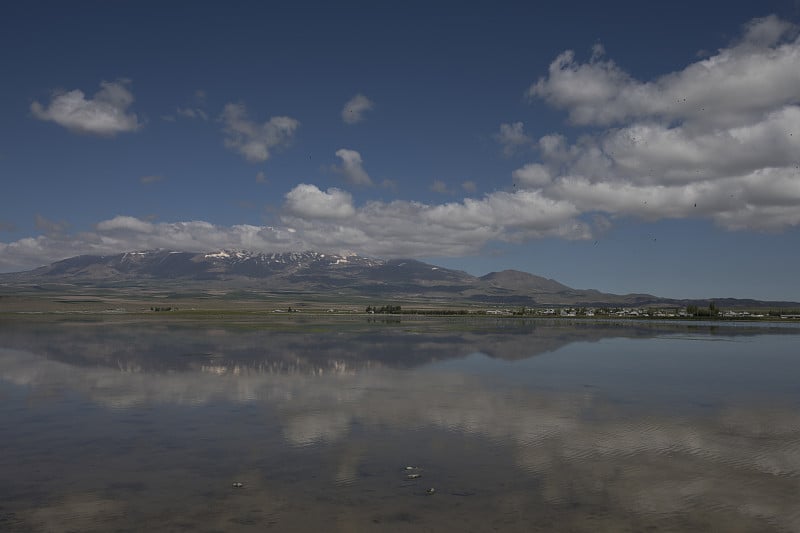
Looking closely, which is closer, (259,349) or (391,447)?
(391,447)

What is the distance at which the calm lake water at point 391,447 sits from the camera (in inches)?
693

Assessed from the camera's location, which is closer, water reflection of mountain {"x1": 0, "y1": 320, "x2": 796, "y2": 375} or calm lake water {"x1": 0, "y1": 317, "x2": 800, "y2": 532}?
calm lake water {"x1": 0, "y1": 317, "x2": 800, "y2": 532}

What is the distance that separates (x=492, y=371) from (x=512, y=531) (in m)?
34.2

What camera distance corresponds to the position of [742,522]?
17484 millimetres

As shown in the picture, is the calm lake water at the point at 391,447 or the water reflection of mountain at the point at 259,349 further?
the water reflection of mountain at the point at 259,349

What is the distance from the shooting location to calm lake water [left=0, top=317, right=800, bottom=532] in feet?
57.7

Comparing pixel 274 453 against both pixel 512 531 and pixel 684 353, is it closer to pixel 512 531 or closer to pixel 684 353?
pixel 512 531

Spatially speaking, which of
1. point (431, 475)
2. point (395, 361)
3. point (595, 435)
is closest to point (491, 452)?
point (431, 475)

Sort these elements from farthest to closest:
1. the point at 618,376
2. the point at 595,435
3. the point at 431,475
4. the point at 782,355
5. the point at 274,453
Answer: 1. the point at 782,355
2. the point at 618,376
3. the point at 595,435
4. the point at 274,453
5. the point at 431,475

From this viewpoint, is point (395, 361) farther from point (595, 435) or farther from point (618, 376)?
point (595, 435)

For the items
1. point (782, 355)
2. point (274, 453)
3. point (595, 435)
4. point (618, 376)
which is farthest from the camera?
point (782, 355)

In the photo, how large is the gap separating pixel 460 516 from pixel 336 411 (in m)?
15.6

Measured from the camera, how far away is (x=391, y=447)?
2486cm

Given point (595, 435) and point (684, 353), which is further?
point (684, 353)
